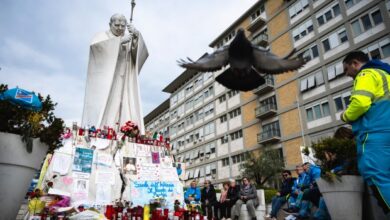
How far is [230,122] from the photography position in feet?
109

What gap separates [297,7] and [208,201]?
2378cm

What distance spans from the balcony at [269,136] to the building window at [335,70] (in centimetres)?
689

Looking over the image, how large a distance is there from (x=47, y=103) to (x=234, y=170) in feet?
93.2

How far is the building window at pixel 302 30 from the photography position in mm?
25531

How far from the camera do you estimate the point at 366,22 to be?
68.6ft

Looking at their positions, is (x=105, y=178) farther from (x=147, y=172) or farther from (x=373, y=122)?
(x=373, y=122)

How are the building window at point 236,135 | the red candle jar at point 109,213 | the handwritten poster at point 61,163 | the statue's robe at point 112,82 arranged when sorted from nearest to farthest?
the red candle jar at point 109,213 → the handwritten poster at point 61,163 → the statue's robe at point 112,82 → the building window at point 236,135

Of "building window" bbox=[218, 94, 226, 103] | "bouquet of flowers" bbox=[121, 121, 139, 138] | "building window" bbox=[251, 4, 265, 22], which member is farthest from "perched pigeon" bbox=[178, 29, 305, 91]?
"building window" bbox=[218, 94, 226, 103]

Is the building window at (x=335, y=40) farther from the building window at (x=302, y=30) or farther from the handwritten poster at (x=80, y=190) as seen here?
the handwritten poster at (x=80, y=190)

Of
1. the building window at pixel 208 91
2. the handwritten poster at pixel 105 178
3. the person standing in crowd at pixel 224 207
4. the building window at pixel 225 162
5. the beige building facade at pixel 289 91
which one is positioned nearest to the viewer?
the handwritten poster at pixel 105 178

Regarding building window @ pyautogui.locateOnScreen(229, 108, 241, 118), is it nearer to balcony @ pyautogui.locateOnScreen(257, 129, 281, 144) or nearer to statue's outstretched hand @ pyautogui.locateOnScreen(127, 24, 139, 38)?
balcony @ pyautogui.locateOnScreen(257, 129, 281, 144)

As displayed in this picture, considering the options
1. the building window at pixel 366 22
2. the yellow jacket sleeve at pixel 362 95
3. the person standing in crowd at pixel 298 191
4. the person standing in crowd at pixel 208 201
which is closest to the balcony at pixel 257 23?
the building window at pixel 366 22

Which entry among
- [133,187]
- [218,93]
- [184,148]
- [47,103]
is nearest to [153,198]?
[133,187]

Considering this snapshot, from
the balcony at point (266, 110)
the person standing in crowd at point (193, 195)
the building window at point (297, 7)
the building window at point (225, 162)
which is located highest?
the building window at point (297, 7)
